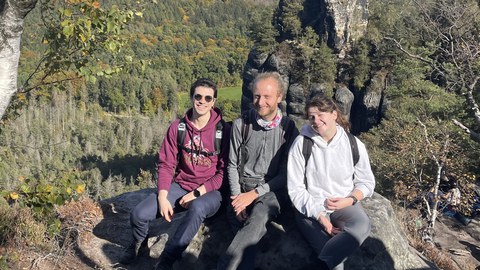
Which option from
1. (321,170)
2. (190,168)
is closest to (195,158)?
(190,168)

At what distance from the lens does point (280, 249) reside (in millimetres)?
4184

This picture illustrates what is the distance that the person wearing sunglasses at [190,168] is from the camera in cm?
405

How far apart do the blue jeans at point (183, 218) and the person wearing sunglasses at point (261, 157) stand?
0.22 meters

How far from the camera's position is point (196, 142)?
164 inches

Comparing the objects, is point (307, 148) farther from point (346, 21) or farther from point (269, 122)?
point (346, 21)

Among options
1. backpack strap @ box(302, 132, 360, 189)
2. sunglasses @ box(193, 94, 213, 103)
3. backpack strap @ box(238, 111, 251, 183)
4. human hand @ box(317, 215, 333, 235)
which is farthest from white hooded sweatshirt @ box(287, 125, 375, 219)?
sunglasses @ box(193, 94, 213, 103)

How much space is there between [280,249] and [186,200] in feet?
3.30

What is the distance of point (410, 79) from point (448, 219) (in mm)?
16332

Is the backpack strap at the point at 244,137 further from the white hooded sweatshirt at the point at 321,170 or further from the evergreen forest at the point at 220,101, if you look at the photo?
the evergreen forest at the point at 220,101

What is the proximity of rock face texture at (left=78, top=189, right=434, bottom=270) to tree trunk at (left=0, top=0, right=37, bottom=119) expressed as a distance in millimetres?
2303

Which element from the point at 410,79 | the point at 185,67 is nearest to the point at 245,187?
the point at 410,79

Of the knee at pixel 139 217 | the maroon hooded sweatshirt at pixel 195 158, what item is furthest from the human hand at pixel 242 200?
the knee at pixel 139 217

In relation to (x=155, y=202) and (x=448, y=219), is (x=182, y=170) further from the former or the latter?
(x=448, y=219)

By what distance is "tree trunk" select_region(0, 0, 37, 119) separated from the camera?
2.36 meters
